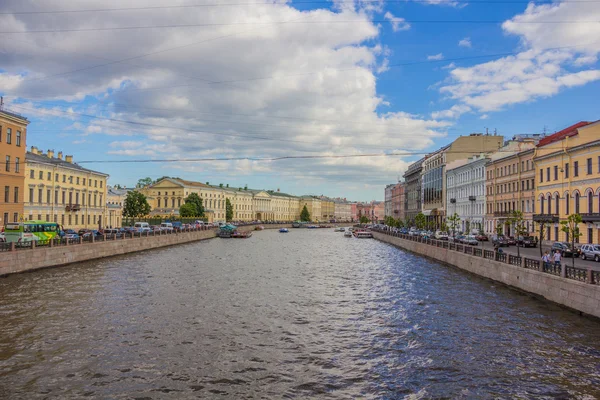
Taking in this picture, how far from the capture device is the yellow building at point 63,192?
55.8 meters

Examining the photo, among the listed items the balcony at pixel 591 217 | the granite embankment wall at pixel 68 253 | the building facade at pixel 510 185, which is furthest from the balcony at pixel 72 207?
the balcony at pixel 591 217

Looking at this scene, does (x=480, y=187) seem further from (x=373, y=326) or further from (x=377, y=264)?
(x=373, y=326)

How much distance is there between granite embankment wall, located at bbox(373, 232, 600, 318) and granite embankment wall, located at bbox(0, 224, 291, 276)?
2825 centimetres

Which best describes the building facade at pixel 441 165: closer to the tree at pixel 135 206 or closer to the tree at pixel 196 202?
the tree at pixel 135 206

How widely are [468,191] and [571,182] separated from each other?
3235 cm

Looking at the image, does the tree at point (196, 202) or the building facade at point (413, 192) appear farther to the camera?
the tree at point (196, 202)

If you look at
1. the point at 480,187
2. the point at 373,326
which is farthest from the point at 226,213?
the point at 373,326

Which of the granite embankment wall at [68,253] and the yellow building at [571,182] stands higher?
the yellow building at [571,182]

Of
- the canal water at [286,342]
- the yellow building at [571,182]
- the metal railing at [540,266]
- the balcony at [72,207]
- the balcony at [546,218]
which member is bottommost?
the canal water at [286,342]

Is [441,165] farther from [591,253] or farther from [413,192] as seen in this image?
[591,253]

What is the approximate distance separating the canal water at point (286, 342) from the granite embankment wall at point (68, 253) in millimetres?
1672

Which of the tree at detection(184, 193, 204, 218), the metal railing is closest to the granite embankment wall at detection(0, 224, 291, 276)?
the metal railing

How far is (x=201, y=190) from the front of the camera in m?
136

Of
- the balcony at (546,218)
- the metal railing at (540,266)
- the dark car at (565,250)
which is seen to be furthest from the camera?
the balcony at (546,218)
